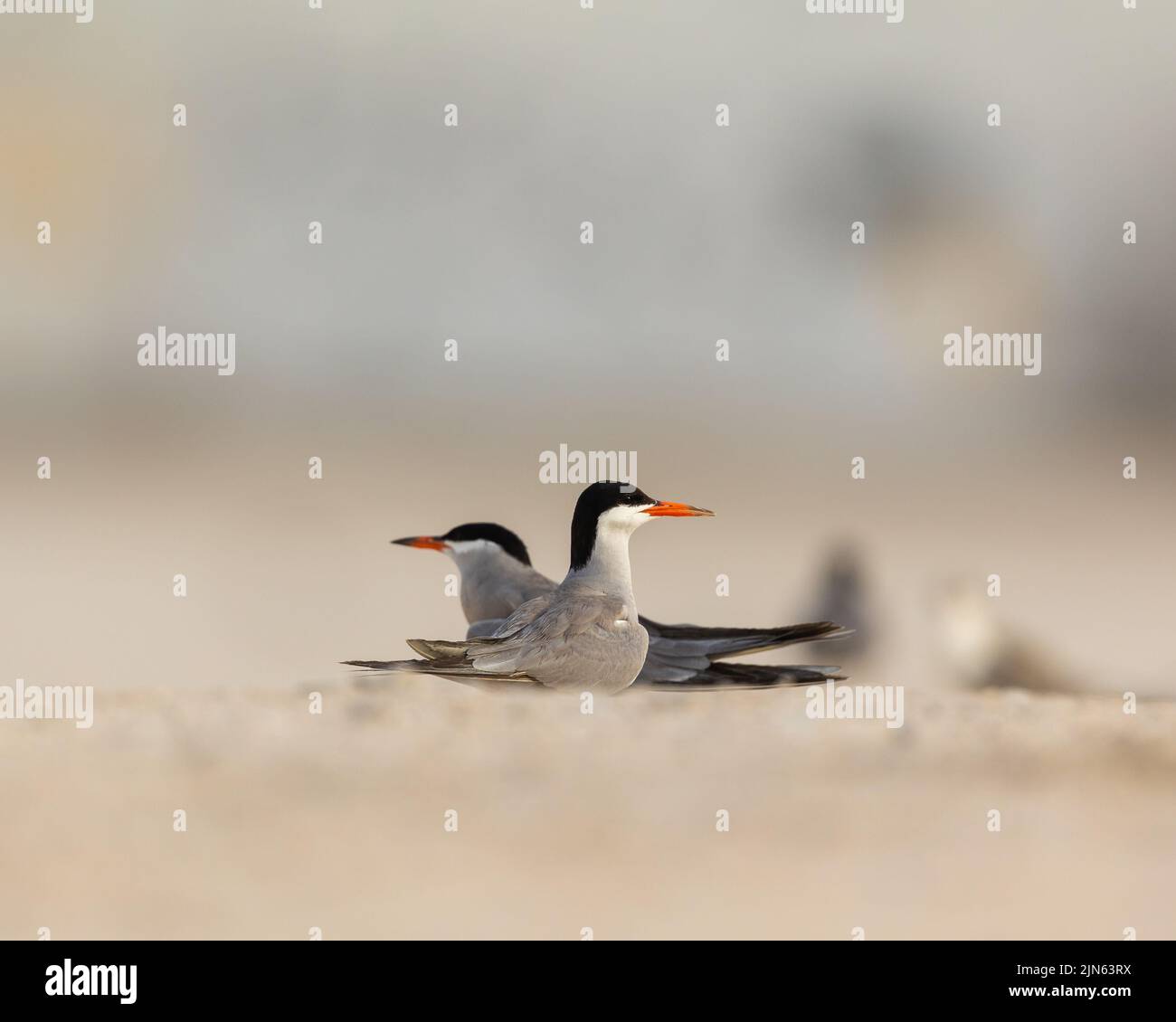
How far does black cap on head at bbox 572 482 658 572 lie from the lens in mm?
6191

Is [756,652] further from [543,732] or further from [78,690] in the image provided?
[78,690]

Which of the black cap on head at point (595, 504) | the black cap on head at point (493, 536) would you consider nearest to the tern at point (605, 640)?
the black cap on head at point (595, 504)

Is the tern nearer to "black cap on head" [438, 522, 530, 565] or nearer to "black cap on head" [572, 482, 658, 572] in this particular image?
"black cap on head" [572, 482, 658, 572]

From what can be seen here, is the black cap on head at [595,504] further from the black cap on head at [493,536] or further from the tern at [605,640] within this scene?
the black cap on head at [493,536]

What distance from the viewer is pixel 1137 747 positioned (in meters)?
5.97

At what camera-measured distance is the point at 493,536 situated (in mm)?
7395

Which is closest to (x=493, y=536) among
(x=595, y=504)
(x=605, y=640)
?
(x=595, y=504)

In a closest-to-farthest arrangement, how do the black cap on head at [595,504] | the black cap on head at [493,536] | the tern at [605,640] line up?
the tern at [605,640] < the black cap on head at [595,504] < the black cap on head at [493,536]

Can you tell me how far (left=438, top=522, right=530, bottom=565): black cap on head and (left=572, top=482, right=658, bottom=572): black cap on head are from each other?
1.16m

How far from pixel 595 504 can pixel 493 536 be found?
1.29m

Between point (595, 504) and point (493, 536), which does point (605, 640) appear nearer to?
point (595, 504)

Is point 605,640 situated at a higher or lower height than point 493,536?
lower

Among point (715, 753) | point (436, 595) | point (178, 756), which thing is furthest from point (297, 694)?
point (436, 595)

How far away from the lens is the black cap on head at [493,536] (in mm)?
7371
